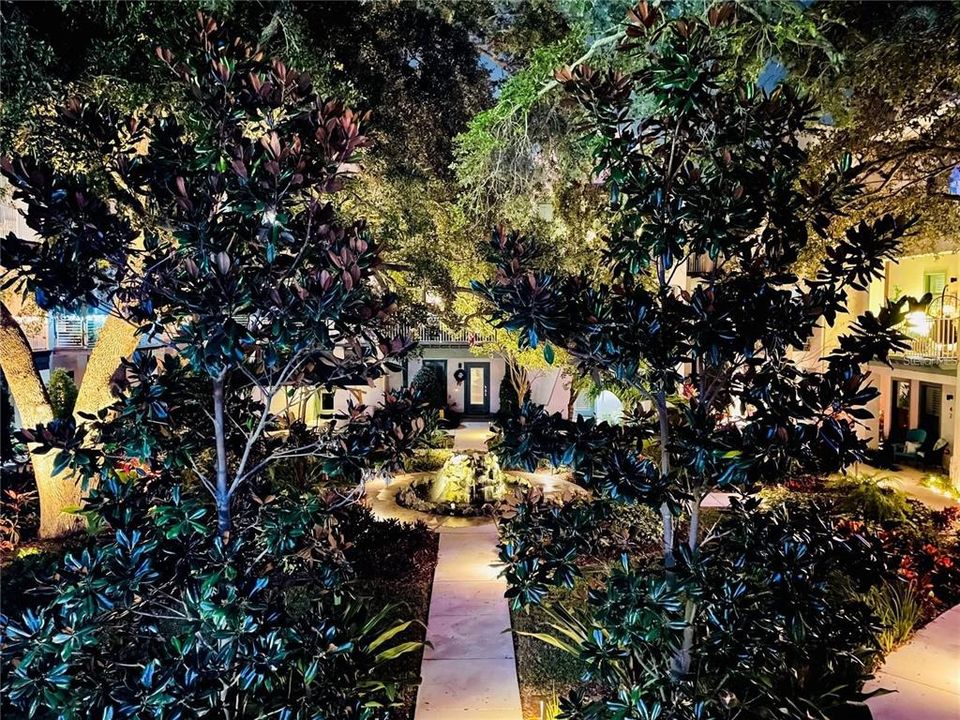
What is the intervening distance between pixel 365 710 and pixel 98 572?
148 cm

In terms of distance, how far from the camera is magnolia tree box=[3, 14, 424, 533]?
9.06 feet

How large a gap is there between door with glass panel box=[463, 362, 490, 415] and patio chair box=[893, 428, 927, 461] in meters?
12.2

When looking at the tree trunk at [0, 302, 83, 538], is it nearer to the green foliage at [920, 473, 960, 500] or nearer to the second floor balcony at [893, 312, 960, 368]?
the green foliage at [920, 473, 960, 500]

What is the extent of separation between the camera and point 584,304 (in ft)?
9.67

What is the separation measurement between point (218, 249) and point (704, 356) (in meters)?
2.46

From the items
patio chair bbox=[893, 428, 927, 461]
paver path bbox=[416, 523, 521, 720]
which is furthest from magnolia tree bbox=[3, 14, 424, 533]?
patio chair bbox=[893, 428, 927, 461]

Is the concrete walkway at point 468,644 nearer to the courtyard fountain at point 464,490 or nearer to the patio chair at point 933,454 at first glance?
the courtyard fountain at point 464,490

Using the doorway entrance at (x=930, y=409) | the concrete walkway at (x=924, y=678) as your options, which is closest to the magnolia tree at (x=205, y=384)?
the concrete walkway at (x=924, y=678)

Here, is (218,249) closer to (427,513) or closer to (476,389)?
(427,513)

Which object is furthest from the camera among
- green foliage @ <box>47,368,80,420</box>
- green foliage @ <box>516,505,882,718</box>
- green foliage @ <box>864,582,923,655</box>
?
green foliage @ <box>47,368,80,420</box>

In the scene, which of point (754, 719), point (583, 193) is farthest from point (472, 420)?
point (754, 719)

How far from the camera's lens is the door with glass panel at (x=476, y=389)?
2142 cm

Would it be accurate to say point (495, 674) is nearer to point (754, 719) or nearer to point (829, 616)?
point (754, 719)

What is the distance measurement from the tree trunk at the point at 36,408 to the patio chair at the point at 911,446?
16.0 meters
